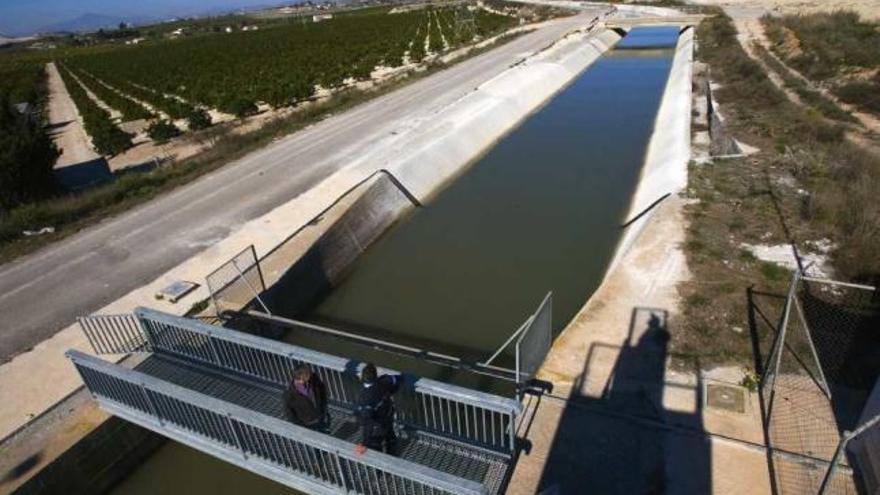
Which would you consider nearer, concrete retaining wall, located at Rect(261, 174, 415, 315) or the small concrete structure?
concrete retaining wall, located at Rect(261, 174, 415, 315)

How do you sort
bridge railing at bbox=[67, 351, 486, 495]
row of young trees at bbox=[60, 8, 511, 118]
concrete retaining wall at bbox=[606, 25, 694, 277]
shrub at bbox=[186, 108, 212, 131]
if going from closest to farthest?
bridge railing at bbox=[67, 351, 486, 495] → concrete retaining wall at bbox=[606, 25, 694, 277] → shrub at bbox=[186, 108, 212, 131] → row of young trees at bbox=[60, 8, 511, 118]

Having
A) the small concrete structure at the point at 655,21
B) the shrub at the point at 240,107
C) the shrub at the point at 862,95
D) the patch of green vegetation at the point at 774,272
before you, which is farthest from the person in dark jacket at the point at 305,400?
the small concrete structure at the point at 655,21

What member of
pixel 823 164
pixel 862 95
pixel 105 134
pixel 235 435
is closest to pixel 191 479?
pixel 235 435

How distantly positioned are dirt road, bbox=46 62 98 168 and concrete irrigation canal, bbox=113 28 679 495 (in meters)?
19.4

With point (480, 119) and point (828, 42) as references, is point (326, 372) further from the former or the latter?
point (828, 42)

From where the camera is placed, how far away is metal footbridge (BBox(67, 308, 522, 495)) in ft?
22.0

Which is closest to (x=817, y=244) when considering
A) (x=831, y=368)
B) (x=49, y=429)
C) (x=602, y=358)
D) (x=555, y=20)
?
(x=831, y=368)

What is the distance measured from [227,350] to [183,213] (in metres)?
10.8

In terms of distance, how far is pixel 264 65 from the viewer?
5975 centimetres

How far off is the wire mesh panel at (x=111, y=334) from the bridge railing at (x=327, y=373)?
2.71ft

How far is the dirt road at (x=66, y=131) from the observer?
106ft

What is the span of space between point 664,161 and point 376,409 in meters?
17.5

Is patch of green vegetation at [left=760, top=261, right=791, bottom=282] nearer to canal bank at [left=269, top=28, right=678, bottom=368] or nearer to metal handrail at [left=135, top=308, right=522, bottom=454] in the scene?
canal bank at [left=269, top=28, right=678, bottom=368]

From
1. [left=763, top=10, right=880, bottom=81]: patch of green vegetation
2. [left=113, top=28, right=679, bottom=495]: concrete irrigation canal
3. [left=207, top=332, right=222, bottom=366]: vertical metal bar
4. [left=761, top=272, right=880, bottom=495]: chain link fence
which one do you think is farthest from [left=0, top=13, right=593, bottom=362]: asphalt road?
[left=763, top=10, right=880, bottom=81]: patch of green vegetation
